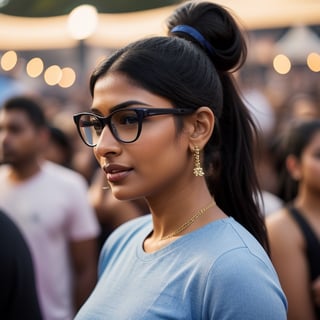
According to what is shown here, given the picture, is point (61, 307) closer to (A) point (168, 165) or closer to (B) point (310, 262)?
(B) point (310, 262)

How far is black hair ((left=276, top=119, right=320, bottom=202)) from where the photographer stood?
3510mm

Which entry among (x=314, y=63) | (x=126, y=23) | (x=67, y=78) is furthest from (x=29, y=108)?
(x=67, y=78)

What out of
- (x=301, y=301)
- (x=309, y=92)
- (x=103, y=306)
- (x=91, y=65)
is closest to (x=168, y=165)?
(x=103, y=306)

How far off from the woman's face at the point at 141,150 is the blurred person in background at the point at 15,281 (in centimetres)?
65

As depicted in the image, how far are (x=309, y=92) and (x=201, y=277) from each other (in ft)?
29.2

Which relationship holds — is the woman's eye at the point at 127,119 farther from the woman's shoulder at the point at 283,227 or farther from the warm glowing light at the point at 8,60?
the warm glowing light at the point at 8,60

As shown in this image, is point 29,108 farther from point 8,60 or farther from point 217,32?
point 8,60

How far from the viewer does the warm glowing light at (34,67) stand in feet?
41.3

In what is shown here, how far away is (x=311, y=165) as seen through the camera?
339cm

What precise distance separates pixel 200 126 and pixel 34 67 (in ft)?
37.9

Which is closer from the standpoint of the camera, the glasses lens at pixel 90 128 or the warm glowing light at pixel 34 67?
the glasses lens at pixel 90 128

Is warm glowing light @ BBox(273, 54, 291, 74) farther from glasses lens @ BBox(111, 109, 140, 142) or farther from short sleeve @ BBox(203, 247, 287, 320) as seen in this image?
short sleeve @ BBox(203, 247, 287, 320)

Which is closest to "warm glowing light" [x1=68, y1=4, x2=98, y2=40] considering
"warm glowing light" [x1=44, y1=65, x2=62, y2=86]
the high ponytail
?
"warm glowing light" [x1=44, y1=65, x2=62, y2=86]

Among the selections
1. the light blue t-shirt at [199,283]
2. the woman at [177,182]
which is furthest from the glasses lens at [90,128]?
Answer: the light blue t-shirt at [199,283]
